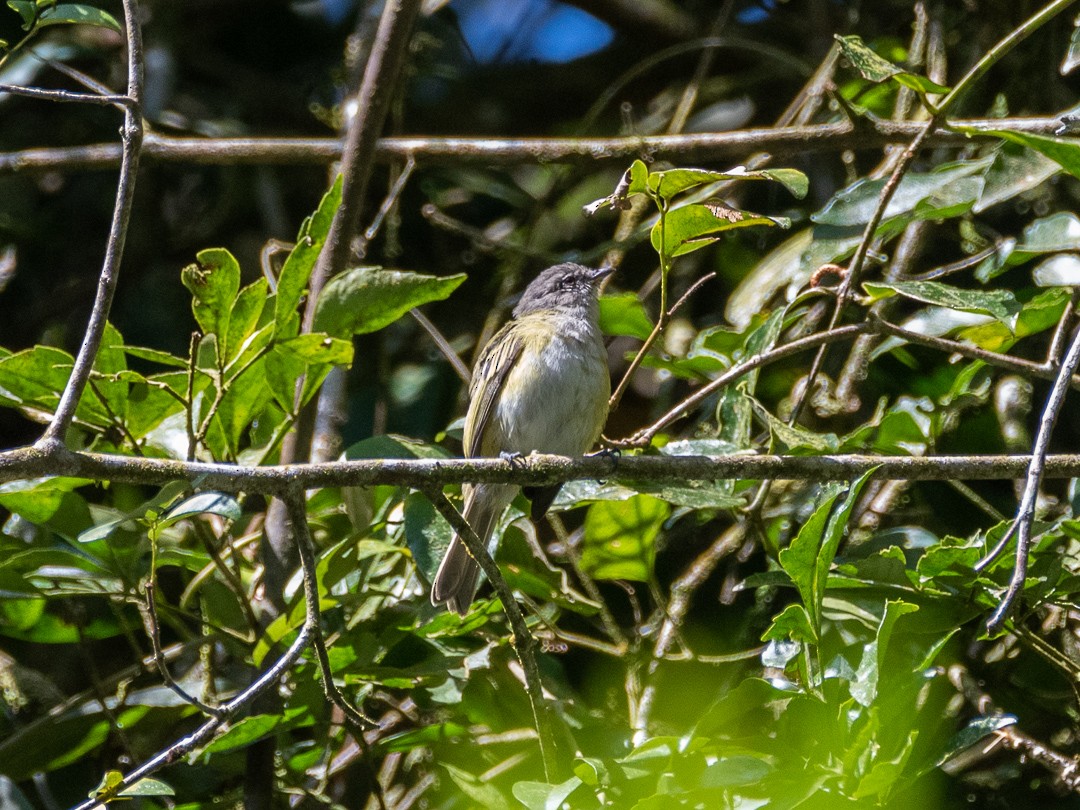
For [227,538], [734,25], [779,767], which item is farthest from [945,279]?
[227,538]

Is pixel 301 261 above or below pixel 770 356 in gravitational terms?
above

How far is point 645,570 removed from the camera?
3.22 meters

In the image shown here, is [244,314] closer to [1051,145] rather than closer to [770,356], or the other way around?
[770,356]

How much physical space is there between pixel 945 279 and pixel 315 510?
2.37 metres

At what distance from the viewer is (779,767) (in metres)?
2.35

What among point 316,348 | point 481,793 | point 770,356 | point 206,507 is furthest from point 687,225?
point 481,793

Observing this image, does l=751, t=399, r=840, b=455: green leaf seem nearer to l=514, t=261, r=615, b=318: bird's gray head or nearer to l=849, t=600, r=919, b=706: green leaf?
l=849, t=600, r=919, b=706: green leaf

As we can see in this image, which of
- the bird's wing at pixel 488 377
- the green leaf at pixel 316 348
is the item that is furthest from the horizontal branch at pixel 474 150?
the green leaf at pixel 316 348

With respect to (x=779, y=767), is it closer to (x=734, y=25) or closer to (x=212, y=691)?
(x=212, y=691)

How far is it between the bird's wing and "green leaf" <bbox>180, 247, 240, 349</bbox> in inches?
46.5

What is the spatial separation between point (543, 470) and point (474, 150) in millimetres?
1681

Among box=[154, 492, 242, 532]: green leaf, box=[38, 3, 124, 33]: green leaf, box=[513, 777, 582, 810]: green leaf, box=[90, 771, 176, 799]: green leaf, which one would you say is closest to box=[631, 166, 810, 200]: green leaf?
box=[154, 492, 242, 532]: green leaf

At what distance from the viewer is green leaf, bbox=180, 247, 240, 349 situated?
272 cm

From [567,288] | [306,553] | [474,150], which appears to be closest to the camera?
[306,553]
